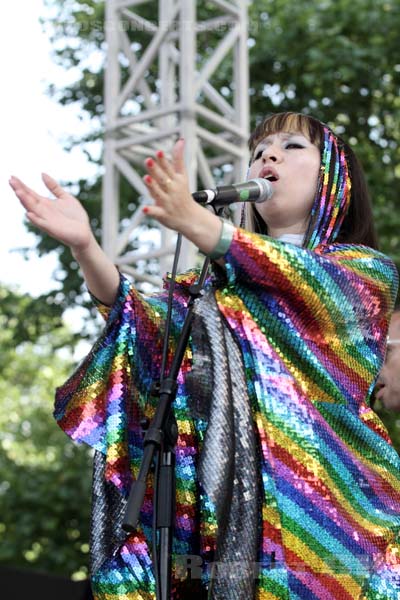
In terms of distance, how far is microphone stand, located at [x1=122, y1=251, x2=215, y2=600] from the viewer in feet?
5.57

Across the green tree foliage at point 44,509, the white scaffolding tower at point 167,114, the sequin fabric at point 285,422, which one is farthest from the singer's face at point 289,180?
the green tree foliage at point 44,509

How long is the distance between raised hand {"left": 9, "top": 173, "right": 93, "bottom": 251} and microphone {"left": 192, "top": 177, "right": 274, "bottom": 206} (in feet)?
0.78

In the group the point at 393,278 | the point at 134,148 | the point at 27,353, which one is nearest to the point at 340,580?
the point at 393,278

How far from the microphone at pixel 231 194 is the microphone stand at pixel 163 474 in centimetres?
27

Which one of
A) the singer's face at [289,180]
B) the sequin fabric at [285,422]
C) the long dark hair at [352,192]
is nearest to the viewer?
the sequin fabric at [285,422]

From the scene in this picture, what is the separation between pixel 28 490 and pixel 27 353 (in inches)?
347

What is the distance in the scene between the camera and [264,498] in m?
1.79

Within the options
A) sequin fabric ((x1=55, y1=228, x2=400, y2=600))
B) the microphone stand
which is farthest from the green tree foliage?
the microphone stand

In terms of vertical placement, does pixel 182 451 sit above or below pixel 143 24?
below

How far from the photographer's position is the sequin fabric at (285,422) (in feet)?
5.88

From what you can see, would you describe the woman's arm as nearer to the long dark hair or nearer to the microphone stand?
the microphone stand

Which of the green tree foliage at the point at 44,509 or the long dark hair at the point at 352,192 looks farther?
the green tree foliage at the point at 44,509

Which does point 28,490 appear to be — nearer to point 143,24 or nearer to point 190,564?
point 143,24

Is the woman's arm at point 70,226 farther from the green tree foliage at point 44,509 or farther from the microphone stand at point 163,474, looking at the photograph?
the green tree foliage at point 44,509
